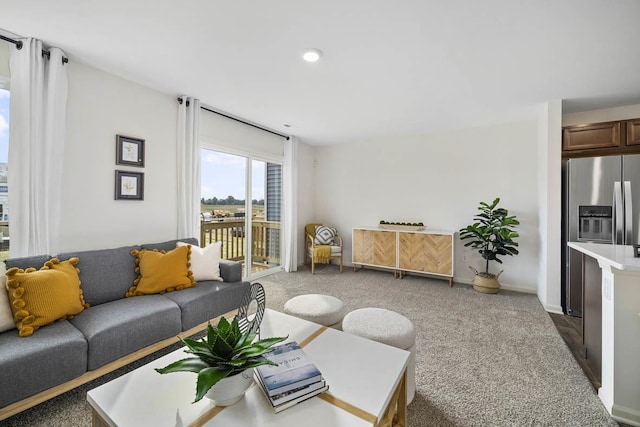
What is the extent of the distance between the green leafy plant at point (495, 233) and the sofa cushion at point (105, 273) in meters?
4.23

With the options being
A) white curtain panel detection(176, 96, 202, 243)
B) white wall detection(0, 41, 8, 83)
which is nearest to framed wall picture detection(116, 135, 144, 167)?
white curtain panel detection(176, 96, 202, 243)

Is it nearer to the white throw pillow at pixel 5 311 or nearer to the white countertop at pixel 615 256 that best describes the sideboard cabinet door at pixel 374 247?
the white countertop at pixel 615 256

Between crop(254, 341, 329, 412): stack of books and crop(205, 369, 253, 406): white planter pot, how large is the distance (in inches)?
3.6

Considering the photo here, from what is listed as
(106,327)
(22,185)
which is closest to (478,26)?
(106,327)

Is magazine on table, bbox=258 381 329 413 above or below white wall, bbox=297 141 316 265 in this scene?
below

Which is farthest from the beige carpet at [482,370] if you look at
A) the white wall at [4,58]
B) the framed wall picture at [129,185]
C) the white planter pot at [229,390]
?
the white wall at [4,58]

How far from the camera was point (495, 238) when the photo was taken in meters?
4.08

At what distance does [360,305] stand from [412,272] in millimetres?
1787

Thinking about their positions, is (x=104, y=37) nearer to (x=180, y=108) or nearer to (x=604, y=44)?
(x=180, y=108)

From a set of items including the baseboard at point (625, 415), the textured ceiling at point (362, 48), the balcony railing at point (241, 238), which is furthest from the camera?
the balcony railing at point (241, 238)

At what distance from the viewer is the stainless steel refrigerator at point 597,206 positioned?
287 cm

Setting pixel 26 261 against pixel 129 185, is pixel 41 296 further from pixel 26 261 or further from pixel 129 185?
pixel 129 185

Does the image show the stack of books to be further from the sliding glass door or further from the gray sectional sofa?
the sliding glass door

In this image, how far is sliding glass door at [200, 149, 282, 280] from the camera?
3.84 meters
